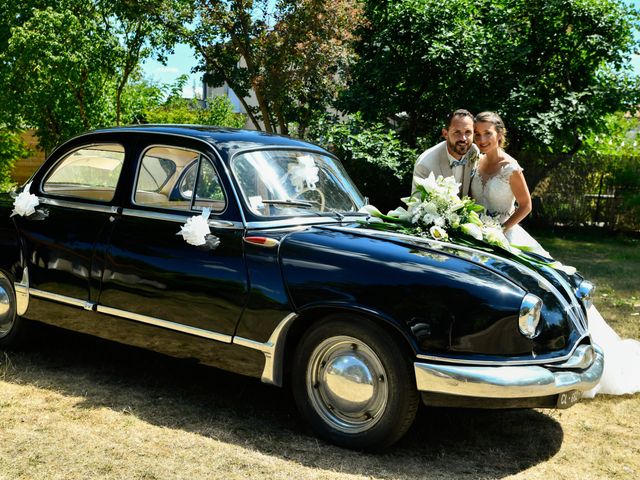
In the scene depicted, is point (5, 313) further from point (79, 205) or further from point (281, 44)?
point (281, 44)

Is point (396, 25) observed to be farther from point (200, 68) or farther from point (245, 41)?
point (200, 68)

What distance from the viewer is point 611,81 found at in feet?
51.0

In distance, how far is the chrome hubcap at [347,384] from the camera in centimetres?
387

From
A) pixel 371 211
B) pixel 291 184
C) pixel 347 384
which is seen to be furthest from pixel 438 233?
pixel 347 384

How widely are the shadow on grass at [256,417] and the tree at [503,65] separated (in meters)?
9.36

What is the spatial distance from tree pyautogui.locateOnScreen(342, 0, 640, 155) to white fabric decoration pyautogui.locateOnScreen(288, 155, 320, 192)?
877 centimetres

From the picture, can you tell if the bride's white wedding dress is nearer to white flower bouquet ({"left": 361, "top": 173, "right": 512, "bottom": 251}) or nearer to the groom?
the groom

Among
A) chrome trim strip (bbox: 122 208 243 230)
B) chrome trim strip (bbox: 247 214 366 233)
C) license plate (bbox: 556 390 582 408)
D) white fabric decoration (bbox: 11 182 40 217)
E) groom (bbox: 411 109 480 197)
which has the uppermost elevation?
groom (bbox: 411 109 480 197)

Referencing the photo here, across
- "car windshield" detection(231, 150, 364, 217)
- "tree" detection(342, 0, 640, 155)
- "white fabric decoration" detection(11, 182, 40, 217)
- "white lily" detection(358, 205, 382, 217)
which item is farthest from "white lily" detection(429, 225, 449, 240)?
"tree" detection(342, 0, 640, 155)

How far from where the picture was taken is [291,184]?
4730 mm

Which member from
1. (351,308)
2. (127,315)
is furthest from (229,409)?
(351,308)

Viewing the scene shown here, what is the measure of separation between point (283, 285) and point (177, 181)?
4.20 feet

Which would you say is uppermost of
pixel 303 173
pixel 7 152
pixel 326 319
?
pixel 303 173

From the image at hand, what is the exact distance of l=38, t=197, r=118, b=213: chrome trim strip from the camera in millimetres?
4883
